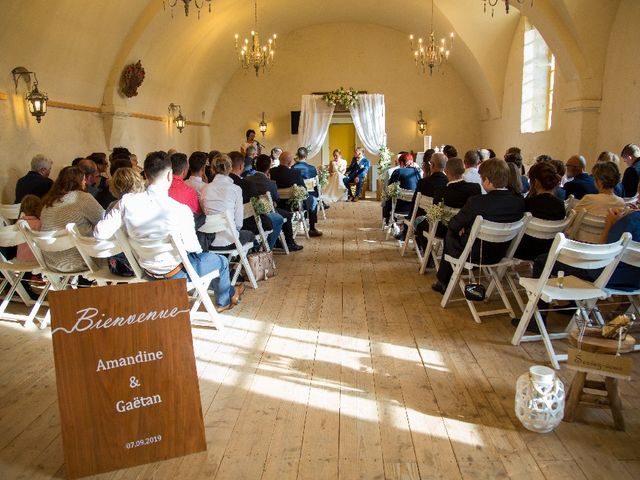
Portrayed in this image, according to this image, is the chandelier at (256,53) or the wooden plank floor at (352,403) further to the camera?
the chandelier at (256,53)

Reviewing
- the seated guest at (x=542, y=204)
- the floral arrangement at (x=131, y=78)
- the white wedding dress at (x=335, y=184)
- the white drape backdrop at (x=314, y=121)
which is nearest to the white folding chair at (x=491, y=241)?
the seated guest at (x=542, y=204)

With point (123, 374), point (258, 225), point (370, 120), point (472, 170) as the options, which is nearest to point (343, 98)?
point (370, 120)

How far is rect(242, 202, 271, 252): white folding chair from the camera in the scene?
19.1 feet

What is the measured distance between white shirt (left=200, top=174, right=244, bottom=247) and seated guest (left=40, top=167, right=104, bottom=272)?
108 cm

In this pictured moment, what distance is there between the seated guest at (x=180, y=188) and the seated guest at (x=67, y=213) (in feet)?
2.42

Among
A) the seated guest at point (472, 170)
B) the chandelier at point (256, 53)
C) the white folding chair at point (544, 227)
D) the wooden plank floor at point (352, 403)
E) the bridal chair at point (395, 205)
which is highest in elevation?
the chandelier at point (256, 53)

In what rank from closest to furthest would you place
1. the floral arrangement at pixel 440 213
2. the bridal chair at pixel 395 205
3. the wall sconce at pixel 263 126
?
the floral arrangement at pixel 440 213 → the bridal chair at pixel 395 205 → the wall sconce at pixel 263 126

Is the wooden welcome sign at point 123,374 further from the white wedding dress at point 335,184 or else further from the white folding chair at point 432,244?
the white wedding dress at point 335,184

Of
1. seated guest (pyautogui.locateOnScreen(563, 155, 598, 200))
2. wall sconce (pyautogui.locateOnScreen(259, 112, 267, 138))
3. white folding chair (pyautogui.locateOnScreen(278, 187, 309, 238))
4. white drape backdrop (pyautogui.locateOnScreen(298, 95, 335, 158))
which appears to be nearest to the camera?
seated guest (pyautogui.locateOnScreen(563, 155, 598, 200))

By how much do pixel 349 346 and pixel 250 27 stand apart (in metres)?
11.2

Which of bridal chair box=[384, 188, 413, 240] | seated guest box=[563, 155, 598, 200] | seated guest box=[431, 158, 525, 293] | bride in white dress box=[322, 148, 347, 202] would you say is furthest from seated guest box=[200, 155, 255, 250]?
bride in white dress box=[322, 148, 347, 202]

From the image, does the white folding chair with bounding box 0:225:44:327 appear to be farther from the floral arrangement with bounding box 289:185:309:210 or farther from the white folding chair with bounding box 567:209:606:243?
the white folding chair with bounding box 567:209:606:243

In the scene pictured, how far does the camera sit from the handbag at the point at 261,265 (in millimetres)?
5613

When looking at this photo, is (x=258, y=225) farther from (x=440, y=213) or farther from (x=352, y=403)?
(x=352, y=403)
